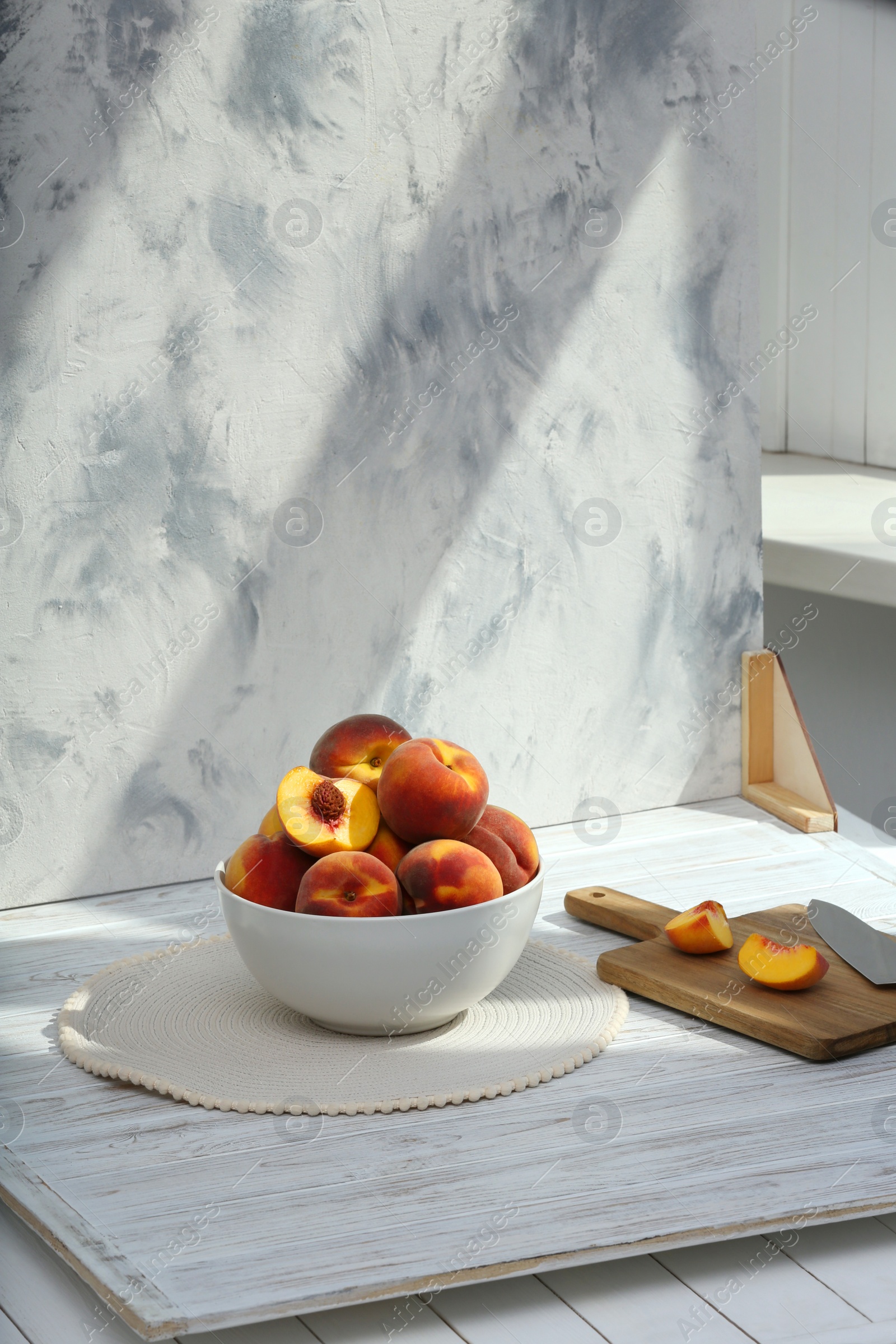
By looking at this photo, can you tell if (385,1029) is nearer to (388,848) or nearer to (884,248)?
(388,848)

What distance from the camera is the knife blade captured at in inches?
44.1

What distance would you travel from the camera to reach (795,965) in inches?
42.6

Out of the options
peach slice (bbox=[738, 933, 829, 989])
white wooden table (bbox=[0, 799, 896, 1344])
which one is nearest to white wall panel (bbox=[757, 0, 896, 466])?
peach slice (bbox=[738, 933, 829, 989])

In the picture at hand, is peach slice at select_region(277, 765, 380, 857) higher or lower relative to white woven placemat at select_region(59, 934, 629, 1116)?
higher

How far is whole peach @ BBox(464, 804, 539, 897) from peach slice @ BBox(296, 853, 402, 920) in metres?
0.09

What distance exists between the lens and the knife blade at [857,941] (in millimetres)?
1121

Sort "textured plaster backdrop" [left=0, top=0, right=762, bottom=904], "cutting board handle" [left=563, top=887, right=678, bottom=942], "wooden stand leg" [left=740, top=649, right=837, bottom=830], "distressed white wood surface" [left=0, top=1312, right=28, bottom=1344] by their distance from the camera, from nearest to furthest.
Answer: "distressed white wood surface" [left=0, top=1312, right=28, bottom=1344], "cutting board handle" [left=563, top=887, right=678, bottom=942], "textured plaster backdrop" [left=0, top=0, right=762, bottom=904], "wooden stand leg" [left=740, top=649, right=837, bottom=830]

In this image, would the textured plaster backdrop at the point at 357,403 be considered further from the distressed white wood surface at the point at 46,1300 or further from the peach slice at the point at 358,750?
the distressed white wood surface at the point at 46,1300

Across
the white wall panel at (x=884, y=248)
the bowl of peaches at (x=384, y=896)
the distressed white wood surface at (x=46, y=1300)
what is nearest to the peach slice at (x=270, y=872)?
the bowl of peaches at (x=384, y=896)

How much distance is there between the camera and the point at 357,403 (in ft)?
4.87

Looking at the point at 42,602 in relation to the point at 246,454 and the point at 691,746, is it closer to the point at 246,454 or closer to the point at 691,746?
the point at 246,454

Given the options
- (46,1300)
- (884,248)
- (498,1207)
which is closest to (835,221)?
(884,248)

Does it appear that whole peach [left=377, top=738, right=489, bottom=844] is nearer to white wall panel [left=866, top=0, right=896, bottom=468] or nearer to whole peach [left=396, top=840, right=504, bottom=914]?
whole peach [left=396, top=840, right=504, bottom=914]

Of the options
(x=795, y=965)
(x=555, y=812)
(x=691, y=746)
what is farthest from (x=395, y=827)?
(x=691, y=746)
